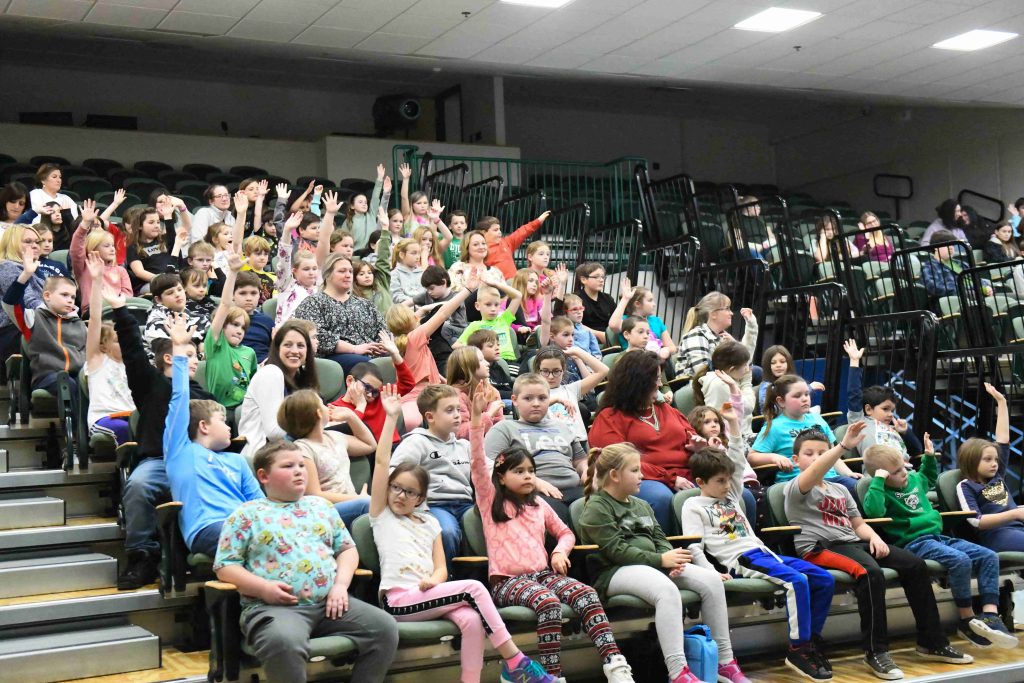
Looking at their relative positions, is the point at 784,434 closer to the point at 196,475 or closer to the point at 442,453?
the point at 442,453

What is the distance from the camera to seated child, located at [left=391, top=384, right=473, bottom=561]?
15.2 ft

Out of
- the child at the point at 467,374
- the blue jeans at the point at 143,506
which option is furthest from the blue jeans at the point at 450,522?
the blue jeans at the point at 143,506

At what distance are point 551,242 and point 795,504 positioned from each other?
18.0ft

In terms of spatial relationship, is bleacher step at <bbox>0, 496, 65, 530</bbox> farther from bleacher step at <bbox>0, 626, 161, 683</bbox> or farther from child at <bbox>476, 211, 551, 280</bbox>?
child at <bbox>476, 211, 551, 280</bbox>

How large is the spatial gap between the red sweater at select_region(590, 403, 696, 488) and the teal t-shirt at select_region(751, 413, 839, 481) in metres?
0.72

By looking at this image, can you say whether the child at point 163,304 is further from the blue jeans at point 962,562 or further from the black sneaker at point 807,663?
the blue jeans at point 962,562

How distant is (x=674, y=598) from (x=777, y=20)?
7.26m

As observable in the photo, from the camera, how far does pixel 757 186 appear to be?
1505cm

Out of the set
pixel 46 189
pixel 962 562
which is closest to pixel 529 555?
pixel 962 562

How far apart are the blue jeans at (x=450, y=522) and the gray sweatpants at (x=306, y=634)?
1.77 ft

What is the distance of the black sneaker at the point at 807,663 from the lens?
179 inches

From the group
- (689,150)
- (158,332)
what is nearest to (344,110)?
(689,150)

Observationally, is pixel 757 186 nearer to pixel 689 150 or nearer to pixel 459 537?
pixel 689 150

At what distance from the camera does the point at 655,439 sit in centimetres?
515
